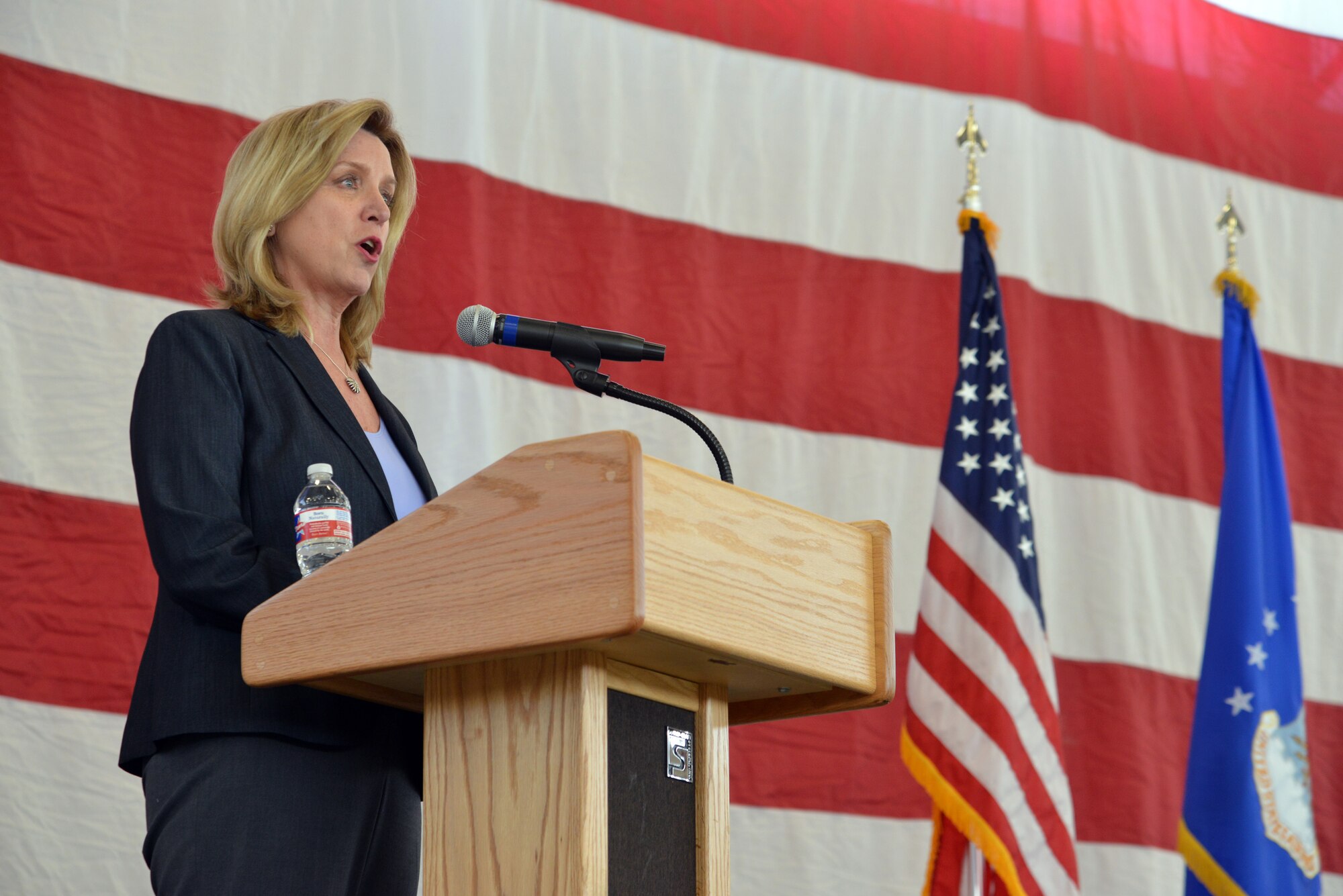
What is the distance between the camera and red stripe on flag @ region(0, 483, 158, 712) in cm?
236

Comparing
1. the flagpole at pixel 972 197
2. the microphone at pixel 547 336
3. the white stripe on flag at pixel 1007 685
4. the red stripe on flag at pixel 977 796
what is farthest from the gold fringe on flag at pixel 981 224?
the microphone at pixel 547 336

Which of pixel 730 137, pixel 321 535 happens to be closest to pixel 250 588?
pixel 321 535

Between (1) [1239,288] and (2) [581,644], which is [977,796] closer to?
(1) [1239,288]

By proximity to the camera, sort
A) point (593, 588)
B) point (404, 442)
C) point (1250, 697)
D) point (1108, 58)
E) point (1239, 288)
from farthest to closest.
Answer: point (1108, 58), point (1239, 288), point (1250, 697), point (404, 442), point (593, 588)

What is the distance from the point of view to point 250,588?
1.29m

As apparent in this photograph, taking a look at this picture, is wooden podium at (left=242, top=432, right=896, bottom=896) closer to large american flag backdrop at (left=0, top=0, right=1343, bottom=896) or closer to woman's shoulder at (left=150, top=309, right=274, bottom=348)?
woman's shoulder at (left=150, top=309, right=274, bottom=348)

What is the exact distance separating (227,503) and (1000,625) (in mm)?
1746

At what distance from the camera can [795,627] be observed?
1.19 m

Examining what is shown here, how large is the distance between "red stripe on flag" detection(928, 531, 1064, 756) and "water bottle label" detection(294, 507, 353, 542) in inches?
67.7

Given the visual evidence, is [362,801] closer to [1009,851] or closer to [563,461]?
[563,461]

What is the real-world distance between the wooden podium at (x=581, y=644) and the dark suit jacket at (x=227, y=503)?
11cm

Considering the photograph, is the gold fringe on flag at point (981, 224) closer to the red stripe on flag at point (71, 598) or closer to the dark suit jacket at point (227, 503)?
the red stripe on flag at point (71, 598)

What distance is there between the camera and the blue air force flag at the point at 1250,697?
2918 millimetres

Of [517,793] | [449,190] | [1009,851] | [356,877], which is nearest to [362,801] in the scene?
[356,877]
